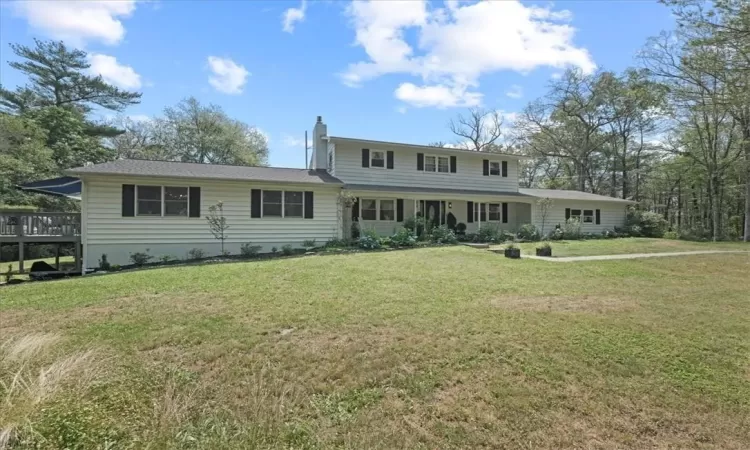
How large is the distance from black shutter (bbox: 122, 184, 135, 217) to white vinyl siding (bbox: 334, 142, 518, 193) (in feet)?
28.0

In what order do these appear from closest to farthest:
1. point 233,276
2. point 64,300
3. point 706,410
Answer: point 706,410
point 64,300
point 233,276

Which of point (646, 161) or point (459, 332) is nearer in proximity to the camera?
point (459, 332)

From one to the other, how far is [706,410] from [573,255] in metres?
11.1

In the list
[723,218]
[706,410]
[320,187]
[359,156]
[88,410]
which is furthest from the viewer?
[723,218]

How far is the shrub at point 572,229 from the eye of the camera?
21938 mm

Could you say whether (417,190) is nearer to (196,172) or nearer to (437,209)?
(437,209)

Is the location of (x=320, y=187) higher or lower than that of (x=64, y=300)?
higher

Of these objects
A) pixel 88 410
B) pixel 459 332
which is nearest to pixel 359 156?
pixel 459 332

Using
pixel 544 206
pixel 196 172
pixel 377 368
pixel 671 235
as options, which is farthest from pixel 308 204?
pixel 671 235

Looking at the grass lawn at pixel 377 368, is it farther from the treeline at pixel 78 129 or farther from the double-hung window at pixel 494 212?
the treeline at pixel 78 129

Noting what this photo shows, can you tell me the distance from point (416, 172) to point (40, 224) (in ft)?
50.3

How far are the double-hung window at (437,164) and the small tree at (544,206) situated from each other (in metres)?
5.56

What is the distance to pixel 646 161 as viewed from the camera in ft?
115

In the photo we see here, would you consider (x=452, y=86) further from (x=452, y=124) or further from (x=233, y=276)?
(x=233, y=276)
